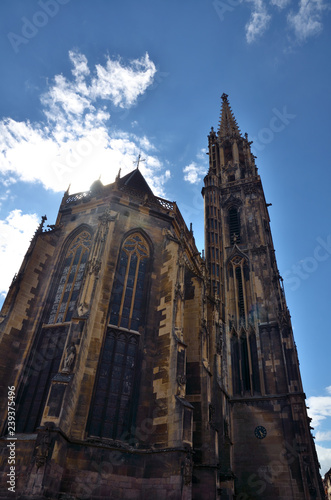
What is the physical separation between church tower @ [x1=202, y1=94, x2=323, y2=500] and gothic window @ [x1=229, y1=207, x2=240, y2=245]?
0.08 m

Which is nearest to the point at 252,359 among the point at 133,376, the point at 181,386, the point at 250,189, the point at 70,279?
the point at 181,386

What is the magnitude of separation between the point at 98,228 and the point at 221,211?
58.4 ft

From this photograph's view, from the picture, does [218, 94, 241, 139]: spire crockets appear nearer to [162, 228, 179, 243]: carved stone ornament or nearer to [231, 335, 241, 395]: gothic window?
[231, 335, 241, 395]: gothic window

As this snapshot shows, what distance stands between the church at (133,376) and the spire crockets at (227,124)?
19381 mm

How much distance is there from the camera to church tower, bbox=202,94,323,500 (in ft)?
56.9

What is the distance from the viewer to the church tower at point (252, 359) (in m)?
17.3

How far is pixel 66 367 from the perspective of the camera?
10586 millimetres

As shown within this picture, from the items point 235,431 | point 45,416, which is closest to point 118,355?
point 45,416

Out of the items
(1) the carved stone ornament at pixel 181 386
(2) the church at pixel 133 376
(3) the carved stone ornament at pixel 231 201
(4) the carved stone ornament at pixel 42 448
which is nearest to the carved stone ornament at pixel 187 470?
(2) the church at pixel 133 376

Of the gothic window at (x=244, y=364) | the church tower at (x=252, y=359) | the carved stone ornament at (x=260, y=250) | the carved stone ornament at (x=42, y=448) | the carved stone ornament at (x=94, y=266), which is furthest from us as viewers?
the carved stone ornament at (x=260, y=250)

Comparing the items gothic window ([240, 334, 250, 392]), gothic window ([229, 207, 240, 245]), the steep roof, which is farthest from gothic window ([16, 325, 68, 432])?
gothic window ([229, 207, 240, 245])

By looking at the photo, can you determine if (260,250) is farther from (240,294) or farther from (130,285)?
(130,285)

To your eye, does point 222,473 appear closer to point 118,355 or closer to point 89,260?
point 118,355

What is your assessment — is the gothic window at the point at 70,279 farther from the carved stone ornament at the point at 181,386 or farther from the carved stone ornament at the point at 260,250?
the carved stone ornament at the point at 260,250
